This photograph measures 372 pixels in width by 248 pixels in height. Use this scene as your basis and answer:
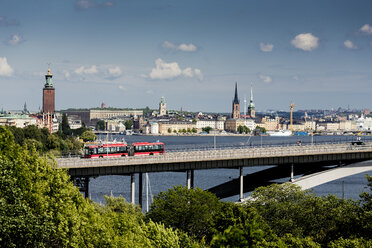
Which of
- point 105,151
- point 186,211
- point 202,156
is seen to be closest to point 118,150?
point 105,151

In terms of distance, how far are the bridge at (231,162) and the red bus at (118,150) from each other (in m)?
2.19

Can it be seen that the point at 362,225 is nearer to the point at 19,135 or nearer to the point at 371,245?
the point at 371,245

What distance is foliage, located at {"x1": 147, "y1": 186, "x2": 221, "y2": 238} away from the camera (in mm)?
29172

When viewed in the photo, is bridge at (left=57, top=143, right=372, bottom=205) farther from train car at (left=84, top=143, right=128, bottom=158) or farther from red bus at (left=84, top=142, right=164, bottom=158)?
red bus at (left=84, top=142, right=164, bottom=158)

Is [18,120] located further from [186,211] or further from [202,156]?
[186,211]

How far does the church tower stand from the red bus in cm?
11329

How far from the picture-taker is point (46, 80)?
160 m

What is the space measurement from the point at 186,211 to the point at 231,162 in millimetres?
15764

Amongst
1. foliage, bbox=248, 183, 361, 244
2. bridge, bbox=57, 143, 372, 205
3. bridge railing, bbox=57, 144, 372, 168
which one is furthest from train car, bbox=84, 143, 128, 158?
foliage, bbox=248, 183, 361, 244

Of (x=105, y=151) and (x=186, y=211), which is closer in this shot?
(x=186, y=211)

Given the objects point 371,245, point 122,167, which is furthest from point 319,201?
point 122,167

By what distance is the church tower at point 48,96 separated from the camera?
160m

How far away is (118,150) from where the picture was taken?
47031mm

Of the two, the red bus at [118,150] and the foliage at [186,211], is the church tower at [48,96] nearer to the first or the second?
the red bus at [118,150]
